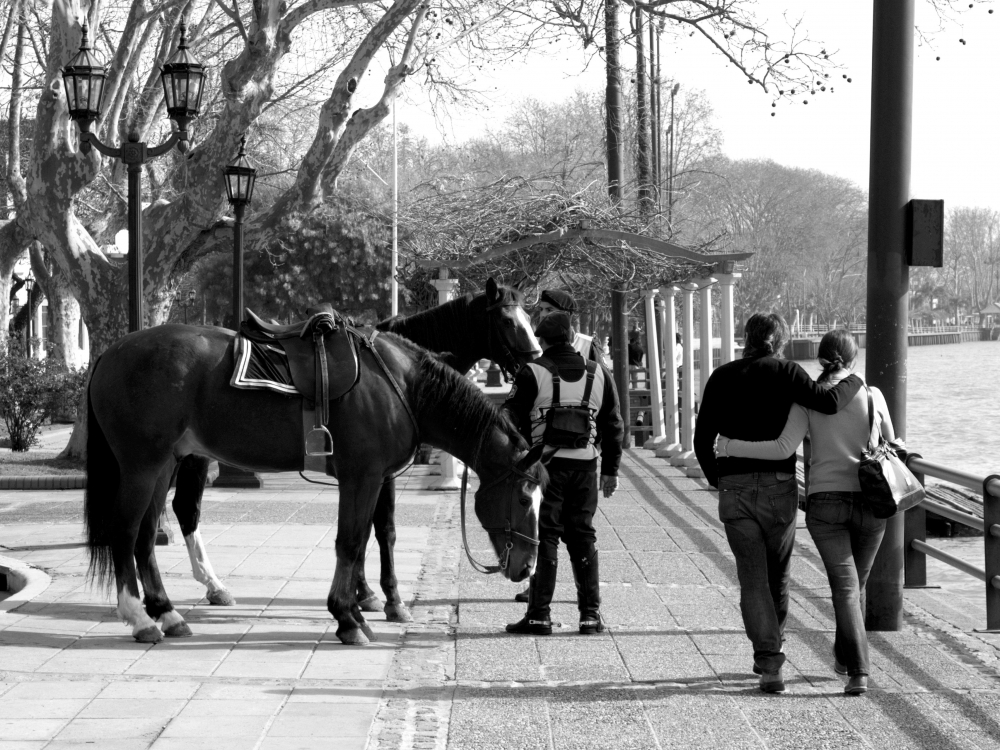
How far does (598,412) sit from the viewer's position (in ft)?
22.7

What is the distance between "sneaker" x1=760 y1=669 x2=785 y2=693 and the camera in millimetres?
5574

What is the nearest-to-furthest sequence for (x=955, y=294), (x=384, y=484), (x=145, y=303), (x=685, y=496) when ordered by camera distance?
(x=384, y=484)
(x=685, y=496)
(x=145, y=303)
(x=955, y=294)

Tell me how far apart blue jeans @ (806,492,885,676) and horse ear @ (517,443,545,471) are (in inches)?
56.7

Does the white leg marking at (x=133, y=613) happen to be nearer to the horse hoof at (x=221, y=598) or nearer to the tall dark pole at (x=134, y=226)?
the horse hoof at (x=221, y=598)

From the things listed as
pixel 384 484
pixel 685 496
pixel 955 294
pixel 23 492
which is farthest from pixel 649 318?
pixel 955 294

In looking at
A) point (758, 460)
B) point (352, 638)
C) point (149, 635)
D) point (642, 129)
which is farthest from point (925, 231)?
point (642, 129)

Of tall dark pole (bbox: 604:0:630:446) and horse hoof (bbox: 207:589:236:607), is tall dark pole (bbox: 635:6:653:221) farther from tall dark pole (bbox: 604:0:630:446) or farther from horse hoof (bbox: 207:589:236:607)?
horse hoof (bbox: 207:589:236:607)

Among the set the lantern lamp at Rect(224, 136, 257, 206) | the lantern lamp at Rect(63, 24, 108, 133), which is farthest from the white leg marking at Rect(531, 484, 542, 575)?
the lantern lamp at Rect(224, 136, 257, 206)

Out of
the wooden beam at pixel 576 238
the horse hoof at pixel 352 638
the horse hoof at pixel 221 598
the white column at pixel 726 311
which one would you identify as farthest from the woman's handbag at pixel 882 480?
the white column at pixel 726 311

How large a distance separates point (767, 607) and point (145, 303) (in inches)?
459

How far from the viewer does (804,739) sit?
193 inches

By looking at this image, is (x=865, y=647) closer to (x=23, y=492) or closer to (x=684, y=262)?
(x=684, y=262)

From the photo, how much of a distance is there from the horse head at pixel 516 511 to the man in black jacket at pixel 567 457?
0.32m

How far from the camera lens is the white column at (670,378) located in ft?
54.5
